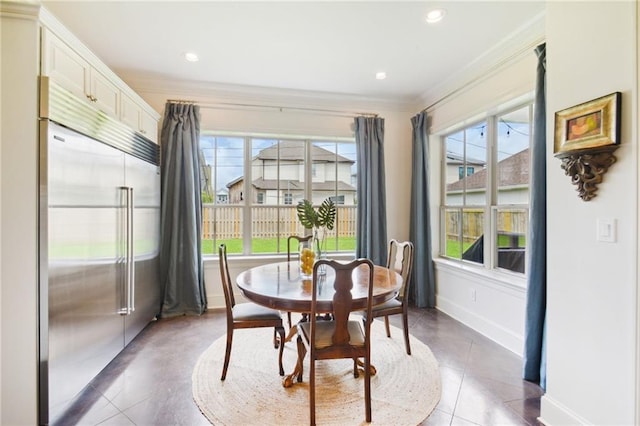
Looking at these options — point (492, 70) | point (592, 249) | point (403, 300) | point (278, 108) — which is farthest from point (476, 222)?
point (278, 108)

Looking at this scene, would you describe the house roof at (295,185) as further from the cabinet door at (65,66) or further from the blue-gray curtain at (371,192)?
the cabinet door at (65,66)

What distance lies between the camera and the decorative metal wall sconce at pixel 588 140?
4.71 feet

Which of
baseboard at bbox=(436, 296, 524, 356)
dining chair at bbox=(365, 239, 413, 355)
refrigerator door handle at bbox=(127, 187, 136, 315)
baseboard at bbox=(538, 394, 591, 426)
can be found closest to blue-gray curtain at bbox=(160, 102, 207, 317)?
refrigerator door handle at bbox=(127, 187, 136, 315)

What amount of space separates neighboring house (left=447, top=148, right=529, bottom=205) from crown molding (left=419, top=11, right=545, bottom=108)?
33.3 inches

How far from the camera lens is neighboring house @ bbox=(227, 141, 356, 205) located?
4117mm

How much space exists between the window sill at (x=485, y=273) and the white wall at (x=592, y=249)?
98 centimetres

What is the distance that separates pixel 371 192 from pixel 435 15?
2.12 m

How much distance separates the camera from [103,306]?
7.25 feet

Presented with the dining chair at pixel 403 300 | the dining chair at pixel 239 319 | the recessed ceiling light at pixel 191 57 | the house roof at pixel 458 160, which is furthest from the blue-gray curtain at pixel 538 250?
the recessed ceiling light at pixel 191 57

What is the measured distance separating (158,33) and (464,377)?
376 cm

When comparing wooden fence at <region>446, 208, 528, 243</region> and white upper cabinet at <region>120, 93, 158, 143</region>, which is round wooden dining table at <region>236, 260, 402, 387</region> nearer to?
wooden fence at <region>446, 208, 528, 243</region>

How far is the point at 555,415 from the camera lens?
1718mm

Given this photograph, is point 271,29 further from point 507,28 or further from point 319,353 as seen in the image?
point 319,353

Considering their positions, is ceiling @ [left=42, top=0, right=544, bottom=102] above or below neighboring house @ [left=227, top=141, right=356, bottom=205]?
above
